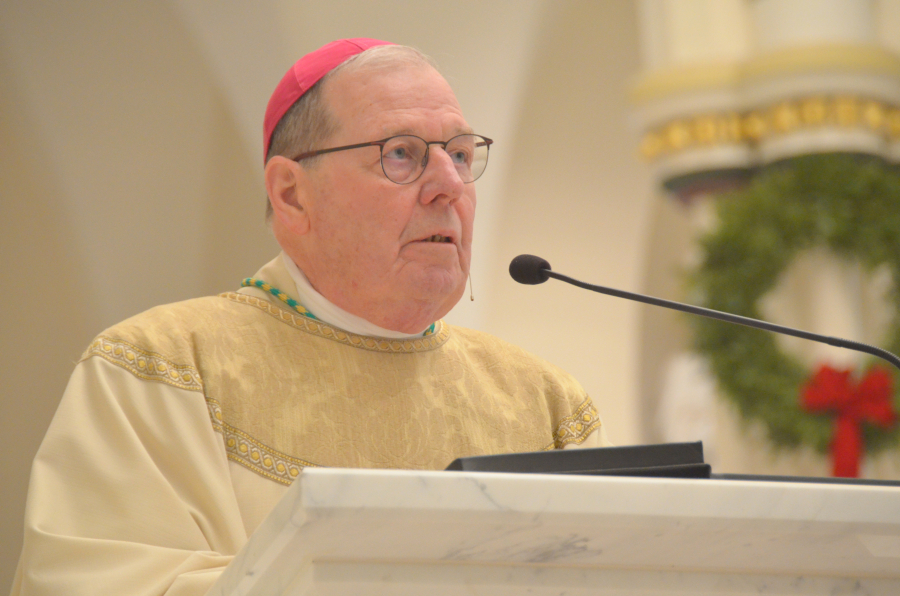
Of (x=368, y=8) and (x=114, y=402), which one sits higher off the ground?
(x=368, y=8)

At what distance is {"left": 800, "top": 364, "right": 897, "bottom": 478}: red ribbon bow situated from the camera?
481cm

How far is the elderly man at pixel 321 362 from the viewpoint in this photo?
182 centimetres

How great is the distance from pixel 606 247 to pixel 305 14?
3003 mm

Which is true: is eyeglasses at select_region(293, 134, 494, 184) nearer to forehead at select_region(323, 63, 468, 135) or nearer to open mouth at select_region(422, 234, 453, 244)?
forehead at select_region(323, 63, 468, 135)

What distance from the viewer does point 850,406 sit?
192 inches

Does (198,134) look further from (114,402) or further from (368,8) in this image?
(114,402)

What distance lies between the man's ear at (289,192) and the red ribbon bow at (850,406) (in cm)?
343

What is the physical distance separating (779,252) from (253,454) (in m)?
3.96

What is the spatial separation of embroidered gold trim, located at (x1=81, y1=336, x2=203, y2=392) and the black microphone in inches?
27.1

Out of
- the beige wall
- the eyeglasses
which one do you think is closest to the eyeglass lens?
the eyeglasses

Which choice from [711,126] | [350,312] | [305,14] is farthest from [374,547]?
[711,126]

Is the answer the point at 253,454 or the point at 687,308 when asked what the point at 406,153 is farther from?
the point at 687,308

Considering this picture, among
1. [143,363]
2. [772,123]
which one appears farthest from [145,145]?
[772,123]

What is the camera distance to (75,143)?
4172 mm
